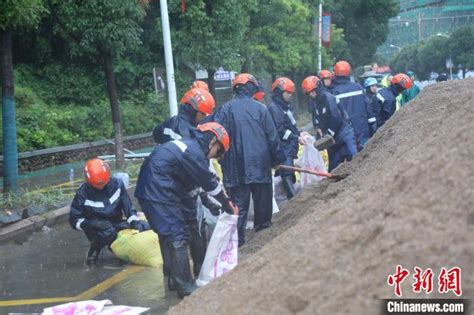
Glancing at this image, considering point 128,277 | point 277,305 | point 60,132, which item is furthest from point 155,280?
point 60,132

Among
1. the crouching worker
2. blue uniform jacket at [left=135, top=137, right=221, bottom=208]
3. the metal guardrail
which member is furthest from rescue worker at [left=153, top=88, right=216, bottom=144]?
the metal guardrail

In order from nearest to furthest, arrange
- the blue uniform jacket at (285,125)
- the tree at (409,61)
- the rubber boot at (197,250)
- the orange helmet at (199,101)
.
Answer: the rubber boot at (197,250) < the orange helmet at (199,101) < the blue uniform jacket at (285,125) < the tree at (409,61)

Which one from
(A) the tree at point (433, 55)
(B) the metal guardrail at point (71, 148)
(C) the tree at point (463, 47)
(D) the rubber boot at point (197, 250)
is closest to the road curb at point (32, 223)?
(D) the rubber boot at point (197, 250)

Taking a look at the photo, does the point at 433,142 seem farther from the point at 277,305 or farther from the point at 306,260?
the point at 277,305

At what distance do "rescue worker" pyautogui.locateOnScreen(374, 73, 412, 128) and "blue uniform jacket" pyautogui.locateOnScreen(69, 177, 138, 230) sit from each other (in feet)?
20.9

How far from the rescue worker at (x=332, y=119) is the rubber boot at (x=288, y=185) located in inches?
28.7

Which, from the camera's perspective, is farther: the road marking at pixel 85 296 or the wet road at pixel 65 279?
the road marking at pixel 85 296

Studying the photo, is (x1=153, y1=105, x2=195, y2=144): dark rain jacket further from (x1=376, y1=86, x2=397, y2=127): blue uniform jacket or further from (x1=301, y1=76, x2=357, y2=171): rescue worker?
(x1=376, y1=86, x2=397, y2=127): blue uniform jacket

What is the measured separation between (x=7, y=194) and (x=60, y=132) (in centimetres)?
974

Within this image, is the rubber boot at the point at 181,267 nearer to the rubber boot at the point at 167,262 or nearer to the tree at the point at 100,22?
the rubber boot at the point at 167,262

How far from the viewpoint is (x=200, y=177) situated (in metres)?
6.57

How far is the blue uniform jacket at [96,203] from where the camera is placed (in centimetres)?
872

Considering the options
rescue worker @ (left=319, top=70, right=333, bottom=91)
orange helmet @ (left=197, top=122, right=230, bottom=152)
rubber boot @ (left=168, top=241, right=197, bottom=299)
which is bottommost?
rubber boot @ (left=168, top=241, right=197, bottom=299)

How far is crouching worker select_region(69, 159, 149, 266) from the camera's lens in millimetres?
8617
